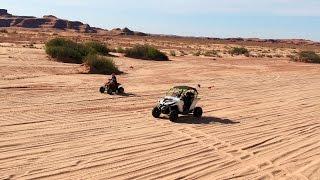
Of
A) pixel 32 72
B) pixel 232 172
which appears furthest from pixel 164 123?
pixel 32 72

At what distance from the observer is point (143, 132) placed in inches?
595

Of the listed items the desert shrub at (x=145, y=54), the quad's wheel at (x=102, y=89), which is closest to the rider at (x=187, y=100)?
the quad's wheel at (x=102, y=89)

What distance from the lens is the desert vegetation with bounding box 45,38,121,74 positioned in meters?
30.6

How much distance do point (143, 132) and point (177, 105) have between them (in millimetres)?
2359

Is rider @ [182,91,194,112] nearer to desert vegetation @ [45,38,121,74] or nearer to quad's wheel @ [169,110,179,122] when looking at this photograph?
quad's wheel @ [169,110,179,122]

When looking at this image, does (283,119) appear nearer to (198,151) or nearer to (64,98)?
(198,151)

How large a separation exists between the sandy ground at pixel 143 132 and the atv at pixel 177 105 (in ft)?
0.99

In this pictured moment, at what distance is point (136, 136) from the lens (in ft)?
47.6

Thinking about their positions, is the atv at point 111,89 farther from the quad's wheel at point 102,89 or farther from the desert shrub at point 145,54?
the desert shrub at point 145,54

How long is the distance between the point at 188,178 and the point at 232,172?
1.16 m

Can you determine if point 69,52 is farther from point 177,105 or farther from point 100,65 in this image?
point 177,105

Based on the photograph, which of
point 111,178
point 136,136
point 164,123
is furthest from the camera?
point 164,123

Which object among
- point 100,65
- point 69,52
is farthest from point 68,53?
point 100,65

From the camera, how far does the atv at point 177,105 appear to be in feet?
56.1
